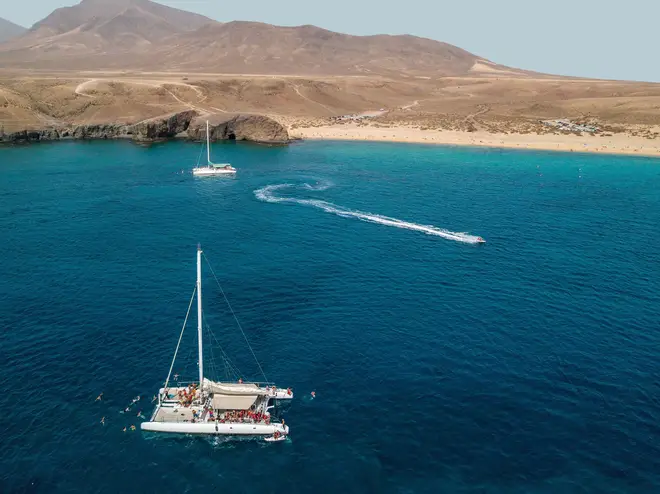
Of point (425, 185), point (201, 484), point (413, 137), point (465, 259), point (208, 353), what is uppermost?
point (413, 137)

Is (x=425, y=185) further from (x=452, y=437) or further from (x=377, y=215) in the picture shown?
(x=452, y=437)

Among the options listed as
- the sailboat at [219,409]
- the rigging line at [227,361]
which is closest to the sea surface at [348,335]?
the rigging line at [227,361]

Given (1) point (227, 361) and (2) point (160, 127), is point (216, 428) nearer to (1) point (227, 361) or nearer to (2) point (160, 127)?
(1) point (227, 361)

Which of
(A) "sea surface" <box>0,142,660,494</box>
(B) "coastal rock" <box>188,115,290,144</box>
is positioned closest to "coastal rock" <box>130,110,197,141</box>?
(B) "coastal rock" <box>188,115,290,144</box>

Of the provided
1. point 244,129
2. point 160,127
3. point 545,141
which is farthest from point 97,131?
point 545,141

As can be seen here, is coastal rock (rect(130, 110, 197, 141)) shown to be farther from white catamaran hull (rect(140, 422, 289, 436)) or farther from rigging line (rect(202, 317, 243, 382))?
white catamaran hull (rect(140, 422, 289, 436))

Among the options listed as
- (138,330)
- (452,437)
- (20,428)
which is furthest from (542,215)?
(20,428)
